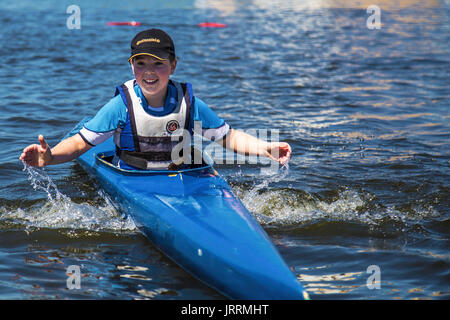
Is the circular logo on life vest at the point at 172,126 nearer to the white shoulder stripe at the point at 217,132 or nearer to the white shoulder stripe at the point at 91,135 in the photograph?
the white shoulder stripe at the point at 217,132

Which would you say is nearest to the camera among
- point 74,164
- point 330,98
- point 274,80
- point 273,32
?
point 74,164

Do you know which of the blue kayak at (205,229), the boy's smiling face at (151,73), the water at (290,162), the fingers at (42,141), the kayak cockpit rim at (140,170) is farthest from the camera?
the kayak cockpit rim at (140,170)

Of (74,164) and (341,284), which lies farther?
(74,164)

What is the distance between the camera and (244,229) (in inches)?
151

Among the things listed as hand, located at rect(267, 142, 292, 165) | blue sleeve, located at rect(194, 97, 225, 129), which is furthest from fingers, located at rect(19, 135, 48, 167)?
hand, located at rect(267, 142, 292, 165)

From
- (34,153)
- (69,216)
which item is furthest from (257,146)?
(69,216)

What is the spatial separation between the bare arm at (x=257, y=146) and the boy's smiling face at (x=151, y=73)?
0.69 metres

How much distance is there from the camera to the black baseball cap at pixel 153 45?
414cm

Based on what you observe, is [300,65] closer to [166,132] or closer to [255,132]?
[255,132]

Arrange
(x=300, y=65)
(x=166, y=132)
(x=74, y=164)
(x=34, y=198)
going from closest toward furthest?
(x=166, y=132) → (x=34, y=198) → (x=74, y=164) → (x=300, y=65)

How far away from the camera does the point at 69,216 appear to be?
4977 millimetres

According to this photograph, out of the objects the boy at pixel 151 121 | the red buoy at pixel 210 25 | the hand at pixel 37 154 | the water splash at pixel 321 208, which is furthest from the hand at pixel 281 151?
the red buoy at pixel 210 25

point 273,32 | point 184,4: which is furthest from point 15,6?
point 273,32
